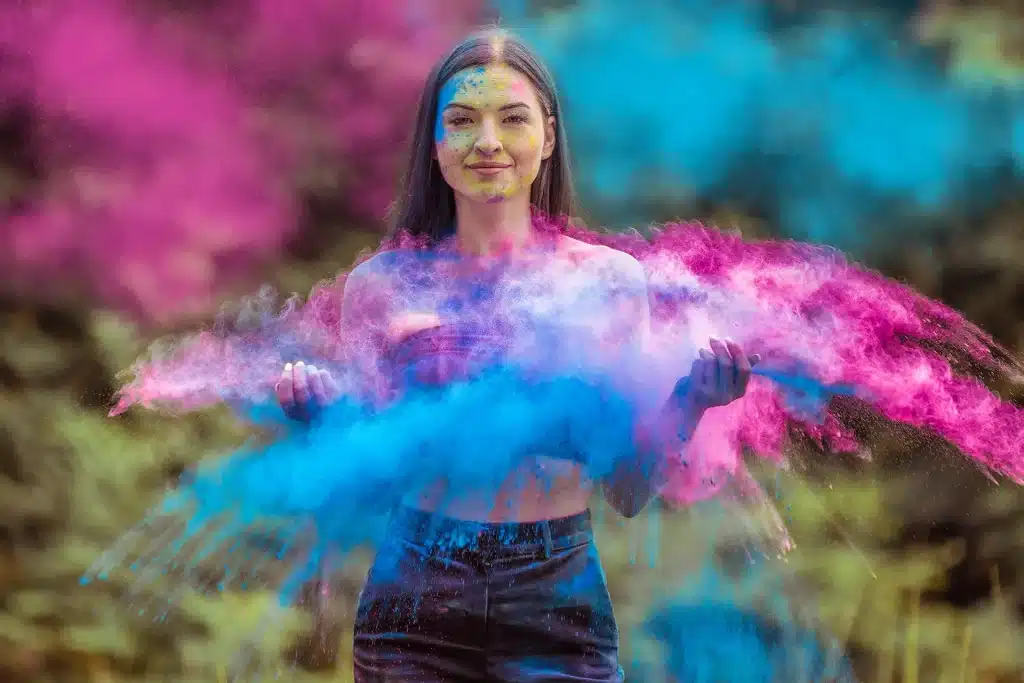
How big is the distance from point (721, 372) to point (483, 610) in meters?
0.31

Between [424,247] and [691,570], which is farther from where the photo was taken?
[691,570]

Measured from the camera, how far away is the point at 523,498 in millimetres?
1029

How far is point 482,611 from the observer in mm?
1008

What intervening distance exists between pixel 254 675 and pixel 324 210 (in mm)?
827

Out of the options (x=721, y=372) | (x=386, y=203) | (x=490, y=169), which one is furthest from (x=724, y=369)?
(x=386, y=203)

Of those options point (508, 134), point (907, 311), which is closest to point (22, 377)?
point (508, 134)

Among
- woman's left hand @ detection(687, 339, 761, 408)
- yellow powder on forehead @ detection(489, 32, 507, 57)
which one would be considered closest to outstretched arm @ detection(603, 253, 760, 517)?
woman's left hand @ detection(687, 339, 761, 408)

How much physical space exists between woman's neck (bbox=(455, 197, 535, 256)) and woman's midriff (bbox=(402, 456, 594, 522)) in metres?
0.21

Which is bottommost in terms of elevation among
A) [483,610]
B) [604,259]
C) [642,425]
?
[483,610]

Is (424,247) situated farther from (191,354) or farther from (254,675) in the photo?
(254,675)

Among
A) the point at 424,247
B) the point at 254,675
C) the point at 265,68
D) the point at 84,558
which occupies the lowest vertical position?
the point at 254,675

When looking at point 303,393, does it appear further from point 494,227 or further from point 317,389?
point 494,227

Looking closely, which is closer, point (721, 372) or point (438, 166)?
point (721, 372)

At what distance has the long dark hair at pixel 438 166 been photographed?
1.06 meters
